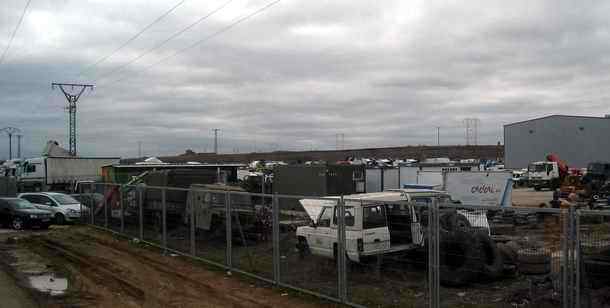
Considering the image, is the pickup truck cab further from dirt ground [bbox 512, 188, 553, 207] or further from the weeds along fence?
the weeds along fence

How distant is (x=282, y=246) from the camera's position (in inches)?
461

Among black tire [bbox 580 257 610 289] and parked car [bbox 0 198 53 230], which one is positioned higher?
black tire [bbox 580 257 610 289]

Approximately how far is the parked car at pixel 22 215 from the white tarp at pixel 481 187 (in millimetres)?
17455

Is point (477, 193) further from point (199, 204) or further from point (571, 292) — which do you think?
point (571, 292)

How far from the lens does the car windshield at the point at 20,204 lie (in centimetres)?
2520

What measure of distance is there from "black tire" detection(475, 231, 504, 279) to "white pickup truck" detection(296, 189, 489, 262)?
51cm

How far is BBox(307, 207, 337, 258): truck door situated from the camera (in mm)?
11135


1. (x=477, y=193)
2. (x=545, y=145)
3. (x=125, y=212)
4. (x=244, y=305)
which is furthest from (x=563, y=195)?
(x=545, y=145)

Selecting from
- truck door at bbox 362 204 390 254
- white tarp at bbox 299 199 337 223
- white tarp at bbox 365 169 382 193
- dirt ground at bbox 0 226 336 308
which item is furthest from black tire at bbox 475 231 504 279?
white tarp at bbox 365 169 382 193

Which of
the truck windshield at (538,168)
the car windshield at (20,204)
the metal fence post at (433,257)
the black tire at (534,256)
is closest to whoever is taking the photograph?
the black tire at (534,256)

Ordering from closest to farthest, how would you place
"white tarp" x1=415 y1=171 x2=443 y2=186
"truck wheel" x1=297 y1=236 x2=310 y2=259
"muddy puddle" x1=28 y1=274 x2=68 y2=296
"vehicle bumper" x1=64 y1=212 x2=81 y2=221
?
"truck wheel" x1=297 y1=236 x2=310 y2=259, "muddy puddle" x1=28 y1=274 x2=68 y2=296, "vehicle bumper" x1=64 y1=212 x2=81 y2=221, "white tarp" x1=415 y1=171 x2=443 y2=186

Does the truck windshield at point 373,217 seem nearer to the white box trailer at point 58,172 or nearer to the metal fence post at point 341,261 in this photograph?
the metal fence post at point 341,261

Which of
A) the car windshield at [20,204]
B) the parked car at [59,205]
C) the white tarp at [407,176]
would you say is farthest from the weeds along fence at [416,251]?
the white tarp at [407,176]

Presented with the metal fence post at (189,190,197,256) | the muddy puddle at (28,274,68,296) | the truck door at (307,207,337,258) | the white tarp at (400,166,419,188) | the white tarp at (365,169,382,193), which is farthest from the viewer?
the white tarp at (400,166,419,188)
